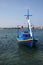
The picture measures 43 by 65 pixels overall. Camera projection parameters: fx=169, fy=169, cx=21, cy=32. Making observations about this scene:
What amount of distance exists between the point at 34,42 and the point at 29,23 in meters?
11.2

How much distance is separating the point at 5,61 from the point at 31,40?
18452mm

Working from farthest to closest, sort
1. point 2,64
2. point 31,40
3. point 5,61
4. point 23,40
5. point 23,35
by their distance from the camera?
point 23,35
point 23,40
point 31,40
point 5,61
point 2,64

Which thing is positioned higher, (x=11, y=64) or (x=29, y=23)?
(x=29, y=23)

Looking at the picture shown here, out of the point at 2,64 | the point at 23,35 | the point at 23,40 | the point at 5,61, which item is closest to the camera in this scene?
the point at 2,64

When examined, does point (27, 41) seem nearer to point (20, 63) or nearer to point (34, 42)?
point (34, 42)

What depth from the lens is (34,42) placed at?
165 ft

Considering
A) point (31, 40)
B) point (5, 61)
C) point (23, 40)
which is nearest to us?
point (5, 61)

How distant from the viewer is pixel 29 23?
59719 mm

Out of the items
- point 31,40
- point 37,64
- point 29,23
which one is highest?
point 29,23

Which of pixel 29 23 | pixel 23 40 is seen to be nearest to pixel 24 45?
pixel 23 40

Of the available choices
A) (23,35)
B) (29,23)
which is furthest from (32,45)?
(29,23)

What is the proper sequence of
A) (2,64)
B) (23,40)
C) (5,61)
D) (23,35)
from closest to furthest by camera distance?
1. (2,64)
2. (5,61)
3. (23,40)
4. (23,35)

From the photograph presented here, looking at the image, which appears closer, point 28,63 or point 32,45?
point 28,63

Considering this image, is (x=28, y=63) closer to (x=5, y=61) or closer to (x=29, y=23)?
(x=5, y=61)
